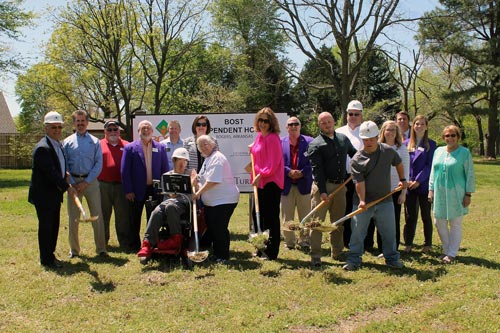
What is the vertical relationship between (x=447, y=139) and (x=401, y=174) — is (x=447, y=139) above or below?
above

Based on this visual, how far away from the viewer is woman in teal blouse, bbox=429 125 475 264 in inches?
244

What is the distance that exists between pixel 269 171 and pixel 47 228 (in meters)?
3.00

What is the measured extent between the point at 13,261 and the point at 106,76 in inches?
979

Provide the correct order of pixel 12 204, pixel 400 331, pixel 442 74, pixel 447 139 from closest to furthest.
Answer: pixel 400 331, pixel 447 139, pixel 12 204, pixel 442 74

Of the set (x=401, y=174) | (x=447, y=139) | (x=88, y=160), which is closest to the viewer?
(x=401, y=174)

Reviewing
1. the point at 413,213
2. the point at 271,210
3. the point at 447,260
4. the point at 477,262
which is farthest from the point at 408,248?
the point at 271,210

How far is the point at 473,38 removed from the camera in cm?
3209

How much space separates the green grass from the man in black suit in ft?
1.26

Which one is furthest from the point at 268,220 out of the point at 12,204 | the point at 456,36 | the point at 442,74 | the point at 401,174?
the point at 442,74

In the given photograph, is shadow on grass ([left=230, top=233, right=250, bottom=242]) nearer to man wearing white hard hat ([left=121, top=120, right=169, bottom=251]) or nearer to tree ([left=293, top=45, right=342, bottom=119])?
man wearing white hard hat ([left=121, top=120, right=169, bottom=251])

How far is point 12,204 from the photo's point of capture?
12859 millimetres

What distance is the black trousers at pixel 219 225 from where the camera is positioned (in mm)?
6367

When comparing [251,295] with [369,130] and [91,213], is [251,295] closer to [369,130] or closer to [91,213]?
[369,130]

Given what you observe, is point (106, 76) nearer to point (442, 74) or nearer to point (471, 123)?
point (442, 74)
